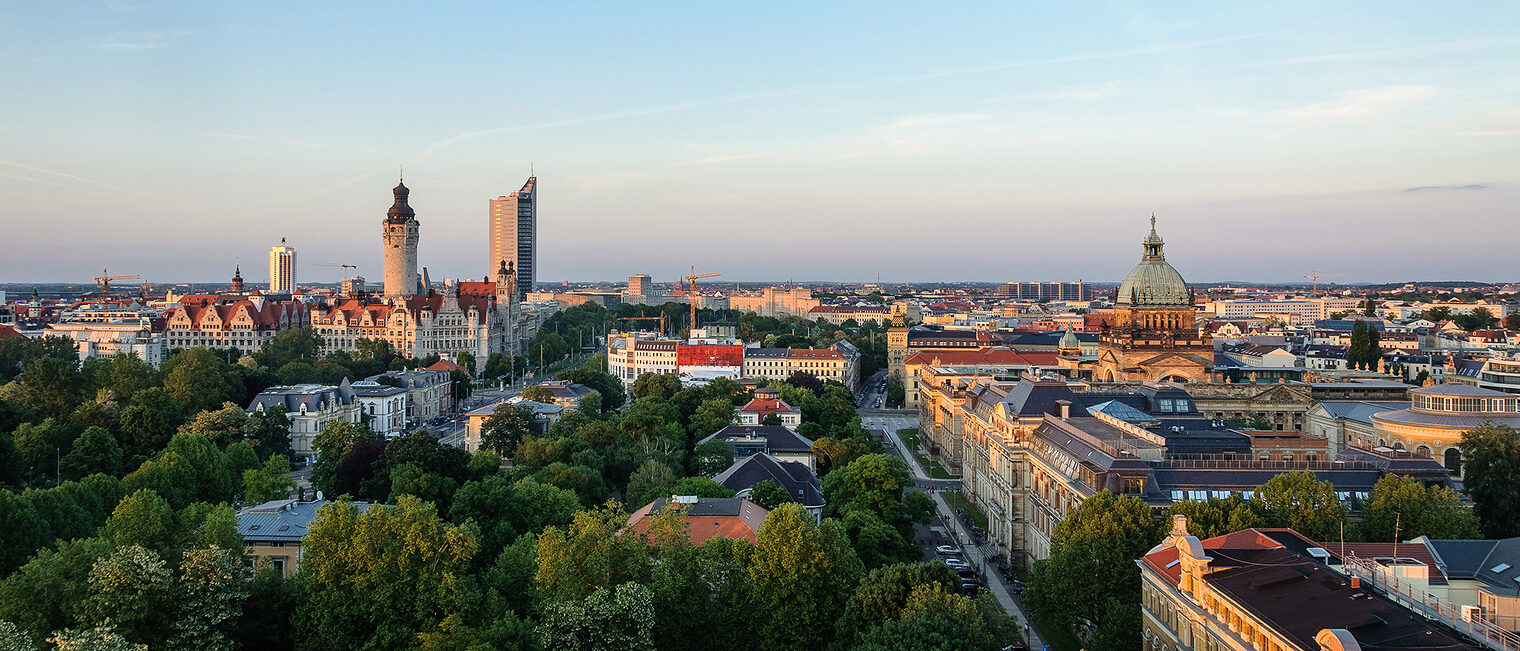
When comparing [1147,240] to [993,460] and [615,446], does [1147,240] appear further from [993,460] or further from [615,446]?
[615,446]

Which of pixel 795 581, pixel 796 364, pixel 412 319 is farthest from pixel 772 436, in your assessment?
pixel 412 319

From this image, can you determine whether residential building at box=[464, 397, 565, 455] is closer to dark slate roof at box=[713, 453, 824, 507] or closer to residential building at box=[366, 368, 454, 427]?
residential building at box=[366, 368, 454, 427]

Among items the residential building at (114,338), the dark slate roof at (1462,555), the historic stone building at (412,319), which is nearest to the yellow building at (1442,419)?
the dark slate roof at (1462,555)

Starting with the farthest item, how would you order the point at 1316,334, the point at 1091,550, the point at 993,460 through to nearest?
the point at 1316,334
the point at 993,460
the point at 1091,550

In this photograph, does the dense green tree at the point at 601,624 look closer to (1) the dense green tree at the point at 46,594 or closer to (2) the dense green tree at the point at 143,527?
(1) the dense green tree at the point at 46,594

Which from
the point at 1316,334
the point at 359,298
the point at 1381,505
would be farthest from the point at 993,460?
the point at 359,298

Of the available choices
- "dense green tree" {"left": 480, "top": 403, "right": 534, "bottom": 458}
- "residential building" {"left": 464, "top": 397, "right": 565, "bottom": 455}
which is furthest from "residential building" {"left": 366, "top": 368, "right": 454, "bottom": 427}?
"dense green tree" {"left": 480, "top": 403, "right": 534, "bottom": 458}
